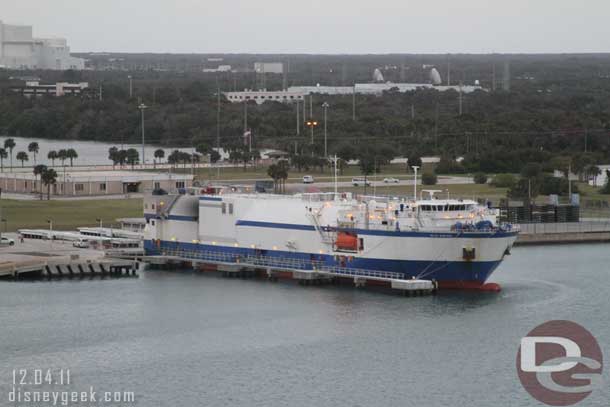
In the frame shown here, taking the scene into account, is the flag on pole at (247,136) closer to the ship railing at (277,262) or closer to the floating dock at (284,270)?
the ship railing at (277,262)

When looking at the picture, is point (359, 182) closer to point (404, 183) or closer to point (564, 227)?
point (404, 183)

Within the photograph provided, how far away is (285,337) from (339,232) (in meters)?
10.8

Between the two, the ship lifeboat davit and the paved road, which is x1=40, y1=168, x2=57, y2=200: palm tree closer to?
the paved road

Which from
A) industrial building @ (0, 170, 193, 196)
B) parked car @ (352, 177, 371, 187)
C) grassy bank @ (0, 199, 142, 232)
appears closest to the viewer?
grassy bank @ (0, 199, 142, 232)

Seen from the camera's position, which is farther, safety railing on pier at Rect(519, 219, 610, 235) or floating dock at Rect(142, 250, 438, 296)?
safety railing on pier at Rect(519, 219, 610, 235)

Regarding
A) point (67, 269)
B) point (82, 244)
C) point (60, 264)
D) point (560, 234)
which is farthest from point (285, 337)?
point (560, 234)

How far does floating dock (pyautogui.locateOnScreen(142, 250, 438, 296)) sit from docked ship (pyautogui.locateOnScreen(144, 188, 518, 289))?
0.08 m

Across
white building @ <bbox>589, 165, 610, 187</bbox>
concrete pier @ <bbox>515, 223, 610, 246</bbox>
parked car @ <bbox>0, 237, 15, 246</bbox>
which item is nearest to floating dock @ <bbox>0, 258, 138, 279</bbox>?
parked car @ <bbox>0, 237, 15, 246</bbox>

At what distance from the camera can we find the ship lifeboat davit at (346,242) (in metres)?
53.7

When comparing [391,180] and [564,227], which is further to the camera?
[391,180]

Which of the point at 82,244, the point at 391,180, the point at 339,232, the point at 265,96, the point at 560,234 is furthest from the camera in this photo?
the point at 265,96

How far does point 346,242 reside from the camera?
177ft

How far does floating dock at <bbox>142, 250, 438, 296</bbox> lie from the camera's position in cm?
5122

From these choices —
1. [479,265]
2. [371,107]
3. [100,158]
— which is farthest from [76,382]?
[371,107]
